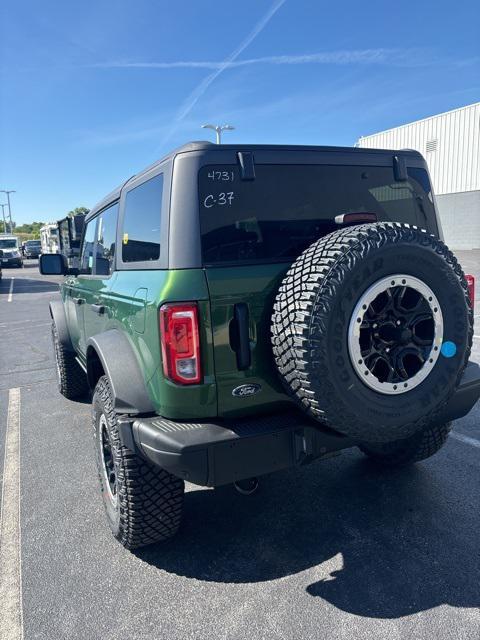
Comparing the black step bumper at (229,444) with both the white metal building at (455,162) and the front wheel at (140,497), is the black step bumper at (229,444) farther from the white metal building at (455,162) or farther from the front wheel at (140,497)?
the white metal building at (455,162)

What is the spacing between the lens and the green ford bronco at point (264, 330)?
1.98 meters

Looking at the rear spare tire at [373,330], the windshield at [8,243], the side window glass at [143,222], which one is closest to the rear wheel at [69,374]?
the side window glass at [143,222]

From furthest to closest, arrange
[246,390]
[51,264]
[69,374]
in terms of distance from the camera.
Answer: [69,374]
[51,264]
[246,390]

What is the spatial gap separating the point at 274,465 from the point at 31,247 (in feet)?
145

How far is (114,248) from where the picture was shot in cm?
309

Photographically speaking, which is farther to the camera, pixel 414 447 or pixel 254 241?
pixel 414 447

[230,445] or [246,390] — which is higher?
[246,390]

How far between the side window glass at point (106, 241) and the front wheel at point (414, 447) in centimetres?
214

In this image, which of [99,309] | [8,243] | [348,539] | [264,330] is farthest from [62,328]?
[8,243]

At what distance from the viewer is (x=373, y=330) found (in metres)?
2.07

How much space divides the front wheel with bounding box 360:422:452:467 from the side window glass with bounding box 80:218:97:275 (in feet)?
8.64

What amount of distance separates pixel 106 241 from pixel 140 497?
6.13 feet

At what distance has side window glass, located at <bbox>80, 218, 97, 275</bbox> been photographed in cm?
392

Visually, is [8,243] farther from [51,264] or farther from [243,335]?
[243,335]
